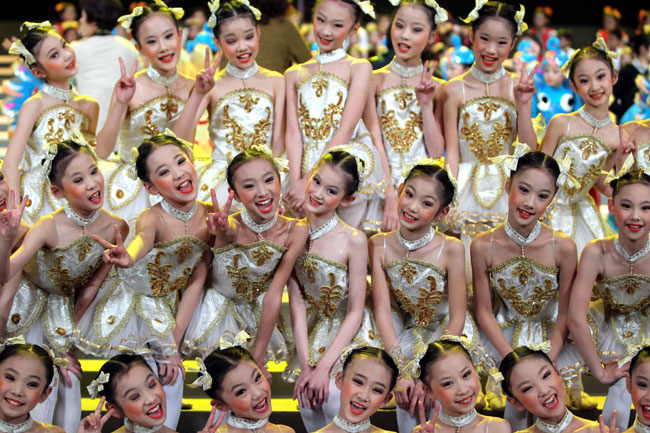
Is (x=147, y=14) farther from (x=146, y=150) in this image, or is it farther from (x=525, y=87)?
(x=525, y=87)

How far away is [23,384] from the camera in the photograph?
326cm

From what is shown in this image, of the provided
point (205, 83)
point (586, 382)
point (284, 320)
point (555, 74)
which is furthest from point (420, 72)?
point (555, 74)

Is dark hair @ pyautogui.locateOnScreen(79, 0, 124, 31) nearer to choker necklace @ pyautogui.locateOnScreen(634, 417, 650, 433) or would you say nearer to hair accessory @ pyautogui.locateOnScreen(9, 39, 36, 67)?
hair accessory @ pyautogui.locateOnScreen(9, 39, 36, 67)

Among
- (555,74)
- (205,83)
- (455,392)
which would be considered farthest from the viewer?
(555,74)

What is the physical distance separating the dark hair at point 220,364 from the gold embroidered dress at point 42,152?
1328 mm

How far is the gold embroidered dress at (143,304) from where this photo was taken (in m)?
3.70

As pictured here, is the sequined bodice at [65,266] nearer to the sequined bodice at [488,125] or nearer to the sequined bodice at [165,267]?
the sequined bodice at [165,267]

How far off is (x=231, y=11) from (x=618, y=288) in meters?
2.01

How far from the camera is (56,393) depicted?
3.65 meters

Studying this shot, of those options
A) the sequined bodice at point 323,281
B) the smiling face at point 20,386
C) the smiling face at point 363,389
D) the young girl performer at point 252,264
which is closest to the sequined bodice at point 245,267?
the young girl performer at point 252,264

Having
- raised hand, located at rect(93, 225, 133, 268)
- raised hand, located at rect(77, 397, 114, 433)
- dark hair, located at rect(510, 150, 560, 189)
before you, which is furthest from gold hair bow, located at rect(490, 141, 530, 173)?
raised hand, located at rect(77, 397, 114, 433)

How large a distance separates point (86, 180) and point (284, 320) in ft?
3.40

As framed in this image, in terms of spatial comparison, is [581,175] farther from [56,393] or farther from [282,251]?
[56,393]

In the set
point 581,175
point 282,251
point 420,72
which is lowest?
point 282,251
